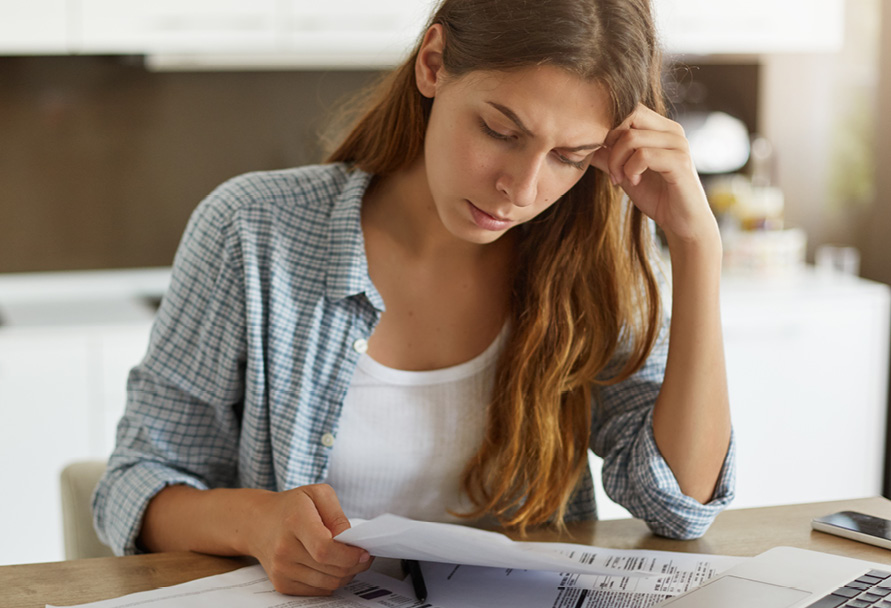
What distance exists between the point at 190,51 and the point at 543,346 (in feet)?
5.48

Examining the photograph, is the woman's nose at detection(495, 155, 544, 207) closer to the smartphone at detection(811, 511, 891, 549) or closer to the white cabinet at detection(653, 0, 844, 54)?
the smartphone at detection(811, 511, 891, 549)

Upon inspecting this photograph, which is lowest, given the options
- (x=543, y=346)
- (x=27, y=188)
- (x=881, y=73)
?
(x=543, y=346)

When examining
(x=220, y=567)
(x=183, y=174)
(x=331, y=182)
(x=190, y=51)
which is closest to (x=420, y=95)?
(x=331, y=182)

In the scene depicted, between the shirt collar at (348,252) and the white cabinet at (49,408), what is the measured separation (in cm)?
121

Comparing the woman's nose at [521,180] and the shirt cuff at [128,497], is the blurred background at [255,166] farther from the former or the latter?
the woman's nose at [521,180]

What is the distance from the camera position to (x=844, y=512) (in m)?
1.06

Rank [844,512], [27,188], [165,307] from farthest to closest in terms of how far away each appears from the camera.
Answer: [27,188] → [165,307] → [844,512]

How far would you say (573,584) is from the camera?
877 millimetres

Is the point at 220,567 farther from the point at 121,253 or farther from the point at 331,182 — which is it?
the point at 121,253

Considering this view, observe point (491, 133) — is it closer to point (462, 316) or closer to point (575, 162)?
point (575, 162)

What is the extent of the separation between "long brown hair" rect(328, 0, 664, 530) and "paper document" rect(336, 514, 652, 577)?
0.26m

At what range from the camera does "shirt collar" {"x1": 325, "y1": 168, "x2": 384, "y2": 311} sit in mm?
1163

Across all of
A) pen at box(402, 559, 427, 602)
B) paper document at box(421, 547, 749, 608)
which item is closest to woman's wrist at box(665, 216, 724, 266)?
paper document at box(421, 547, 749, 608)

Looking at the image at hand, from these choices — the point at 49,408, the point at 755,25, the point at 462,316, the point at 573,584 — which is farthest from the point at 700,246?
the point at 755,25
